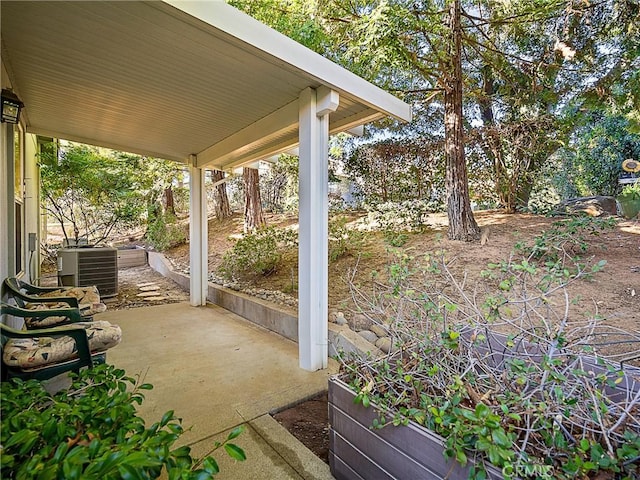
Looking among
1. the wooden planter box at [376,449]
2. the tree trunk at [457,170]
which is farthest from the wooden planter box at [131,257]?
the wooden planter box at [376,449]

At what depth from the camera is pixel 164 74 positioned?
2.90 m

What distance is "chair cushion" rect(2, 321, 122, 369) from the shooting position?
Result: 1.99m

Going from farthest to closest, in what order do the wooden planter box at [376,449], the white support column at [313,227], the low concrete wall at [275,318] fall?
the low concrete wall at [275,318], the white support column at [313,227], the wooden planter box at [376,449]

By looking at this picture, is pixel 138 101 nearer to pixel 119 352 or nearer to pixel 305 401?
pixel 119 352

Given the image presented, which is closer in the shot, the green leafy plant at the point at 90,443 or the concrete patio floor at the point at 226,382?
the green leafy plant at the point at 90,443

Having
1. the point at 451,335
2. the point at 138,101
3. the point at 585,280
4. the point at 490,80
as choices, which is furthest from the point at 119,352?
the point at 490,80

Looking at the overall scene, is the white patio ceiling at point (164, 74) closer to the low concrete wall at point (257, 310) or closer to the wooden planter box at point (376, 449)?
the low concrete wall at point (257, 310)

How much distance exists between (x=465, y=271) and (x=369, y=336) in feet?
4.97

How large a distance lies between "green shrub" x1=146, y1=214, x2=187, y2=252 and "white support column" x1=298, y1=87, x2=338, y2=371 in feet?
24.8

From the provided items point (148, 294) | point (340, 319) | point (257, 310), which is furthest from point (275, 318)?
point (148, 294)

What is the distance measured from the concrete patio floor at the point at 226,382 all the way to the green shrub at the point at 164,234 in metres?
4.79

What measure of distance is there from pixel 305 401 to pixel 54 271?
27.9 ft

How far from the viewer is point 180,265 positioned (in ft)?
26.5

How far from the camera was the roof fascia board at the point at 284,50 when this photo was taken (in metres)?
2.13
